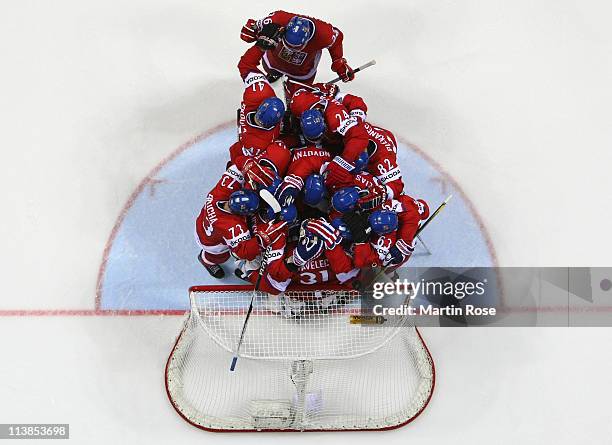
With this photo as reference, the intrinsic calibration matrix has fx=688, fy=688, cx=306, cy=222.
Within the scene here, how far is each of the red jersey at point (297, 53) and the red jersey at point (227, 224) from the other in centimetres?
105

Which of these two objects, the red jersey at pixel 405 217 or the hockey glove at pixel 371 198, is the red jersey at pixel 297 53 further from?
the red jersey at pixel 405 217

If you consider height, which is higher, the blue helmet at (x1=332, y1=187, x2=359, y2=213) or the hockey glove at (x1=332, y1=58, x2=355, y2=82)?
the hockey glove at (x1=332, y1=58, x2=355, y2=82)

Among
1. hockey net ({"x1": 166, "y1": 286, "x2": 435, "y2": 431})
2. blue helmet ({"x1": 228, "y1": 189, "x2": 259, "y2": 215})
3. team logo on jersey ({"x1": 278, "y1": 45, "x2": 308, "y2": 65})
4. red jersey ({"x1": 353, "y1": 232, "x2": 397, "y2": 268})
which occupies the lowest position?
hockey net ({"x1": 166, "y1": 286, "x2": 435, "y2": 431})

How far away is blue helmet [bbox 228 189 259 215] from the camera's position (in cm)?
471

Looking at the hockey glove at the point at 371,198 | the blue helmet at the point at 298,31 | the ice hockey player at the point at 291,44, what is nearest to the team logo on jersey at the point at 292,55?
the ice hockey player at the point at 291,44

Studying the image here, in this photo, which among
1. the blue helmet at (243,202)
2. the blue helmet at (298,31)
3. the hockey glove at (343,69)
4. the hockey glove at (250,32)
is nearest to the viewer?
the blue helmet at (243,202)

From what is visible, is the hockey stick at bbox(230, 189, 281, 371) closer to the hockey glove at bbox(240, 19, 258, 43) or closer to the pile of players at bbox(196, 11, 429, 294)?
the pile of players at bbox(196, 11, 429, 294)

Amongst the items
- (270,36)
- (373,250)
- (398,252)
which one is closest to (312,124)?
(270,36)

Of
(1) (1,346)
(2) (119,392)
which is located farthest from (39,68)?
(2) (119,392)

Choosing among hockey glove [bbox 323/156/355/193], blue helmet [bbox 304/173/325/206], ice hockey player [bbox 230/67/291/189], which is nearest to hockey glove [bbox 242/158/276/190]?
ice hockey player [bbox 230/67/291/189]

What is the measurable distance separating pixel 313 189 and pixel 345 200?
10.0 inches

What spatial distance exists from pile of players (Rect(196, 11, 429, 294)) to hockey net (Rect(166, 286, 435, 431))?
0.26 meters

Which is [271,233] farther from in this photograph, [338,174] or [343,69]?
[343,69]

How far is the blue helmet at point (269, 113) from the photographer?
496cm
